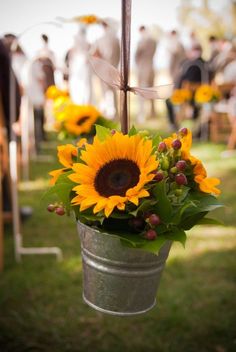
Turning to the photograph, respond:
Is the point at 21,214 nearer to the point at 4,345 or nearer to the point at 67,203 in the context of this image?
the point at 4,345

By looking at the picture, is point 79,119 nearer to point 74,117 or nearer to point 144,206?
point 74,117

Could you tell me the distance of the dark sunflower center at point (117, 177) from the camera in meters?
1.04

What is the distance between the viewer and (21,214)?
466cm

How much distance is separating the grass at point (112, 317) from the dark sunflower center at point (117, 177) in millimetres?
1764

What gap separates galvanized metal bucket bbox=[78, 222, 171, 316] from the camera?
1.12m

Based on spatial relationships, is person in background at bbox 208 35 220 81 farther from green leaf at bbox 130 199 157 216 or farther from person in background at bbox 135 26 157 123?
green leaf at bbox 130 199 157 216

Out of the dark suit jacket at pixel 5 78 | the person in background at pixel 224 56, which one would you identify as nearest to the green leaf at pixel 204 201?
the dark suit jacket at pixel 5 78

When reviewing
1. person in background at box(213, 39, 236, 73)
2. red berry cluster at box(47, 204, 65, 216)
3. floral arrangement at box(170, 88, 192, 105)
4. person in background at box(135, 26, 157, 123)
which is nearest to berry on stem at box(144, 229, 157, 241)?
red berry cluster at box(47, 204, 65, 216)

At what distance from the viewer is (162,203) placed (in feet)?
3.43

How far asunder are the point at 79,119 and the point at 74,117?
34mm

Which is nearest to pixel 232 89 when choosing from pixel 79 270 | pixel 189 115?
pixel 189 115

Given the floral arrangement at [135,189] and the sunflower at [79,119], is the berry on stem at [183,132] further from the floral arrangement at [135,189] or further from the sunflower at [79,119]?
the sunflower at [79,119]

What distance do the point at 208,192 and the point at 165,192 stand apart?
6.1 inches

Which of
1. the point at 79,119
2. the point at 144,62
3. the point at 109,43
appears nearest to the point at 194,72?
the point at 144,62
